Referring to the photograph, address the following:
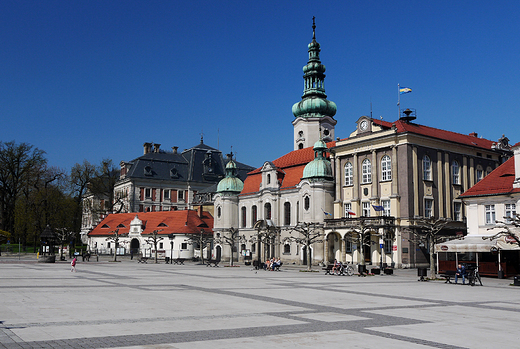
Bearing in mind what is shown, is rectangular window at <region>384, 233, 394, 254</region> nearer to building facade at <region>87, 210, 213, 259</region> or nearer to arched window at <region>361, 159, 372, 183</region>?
arched window at <region>361, 159, 372, 183</region>

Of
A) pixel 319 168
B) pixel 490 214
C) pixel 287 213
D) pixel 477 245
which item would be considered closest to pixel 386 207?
pixel 319 168

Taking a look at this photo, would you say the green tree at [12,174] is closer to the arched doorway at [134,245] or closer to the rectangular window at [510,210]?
the arched doorway at [134,245]

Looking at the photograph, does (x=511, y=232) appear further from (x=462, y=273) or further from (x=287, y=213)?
(x=287, y=213)

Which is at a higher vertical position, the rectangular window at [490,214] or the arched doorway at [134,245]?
the rectangular window at [490,214]

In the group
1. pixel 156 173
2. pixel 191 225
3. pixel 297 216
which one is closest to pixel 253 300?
pixel 297 216

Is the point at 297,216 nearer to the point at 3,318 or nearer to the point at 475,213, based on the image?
the point at 475,213

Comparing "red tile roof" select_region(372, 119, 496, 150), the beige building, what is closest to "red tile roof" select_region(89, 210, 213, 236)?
the beige building

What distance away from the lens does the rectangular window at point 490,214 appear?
45219mm

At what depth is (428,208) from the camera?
58438mm

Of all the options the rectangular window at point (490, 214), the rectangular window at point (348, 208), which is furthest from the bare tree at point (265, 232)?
the rectangular window at point (490, 214)

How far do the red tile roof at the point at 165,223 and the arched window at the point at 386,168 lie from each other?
109 feet

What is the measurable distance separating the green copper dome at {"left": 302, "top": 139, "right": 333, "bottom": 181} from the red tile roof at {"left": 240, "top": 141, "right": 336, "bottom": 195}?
10.0 feet

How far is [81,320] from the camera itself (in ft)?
50.5

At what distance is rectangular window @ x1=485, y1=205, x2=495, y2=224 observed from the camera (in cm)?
4522
